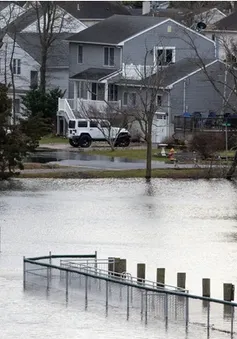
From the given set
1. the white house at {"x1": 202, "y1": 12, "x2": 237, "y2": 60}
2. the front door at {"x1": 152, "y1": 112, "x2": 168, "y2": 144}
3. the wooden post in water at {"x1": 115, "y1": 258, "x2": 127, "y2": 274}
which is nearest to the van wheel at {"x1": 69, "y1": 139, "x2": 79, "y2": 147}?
the front door at {"x1": 152, "y1": 112, "x2": 168, "y2": 144}

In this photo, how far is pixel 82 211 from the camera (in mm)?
51781

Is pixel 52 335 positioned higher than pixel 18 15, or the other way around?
pixel 18 15

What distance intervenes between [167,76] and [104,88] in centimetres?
530

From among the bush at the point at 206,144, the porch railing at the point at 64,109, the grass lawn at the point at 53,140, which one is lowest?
the grass lawn at the point at 53,140

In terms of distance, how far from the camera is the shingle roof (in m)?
89.5

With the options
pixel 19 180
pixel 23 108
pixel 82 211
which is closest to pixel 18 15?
pixel 23 108

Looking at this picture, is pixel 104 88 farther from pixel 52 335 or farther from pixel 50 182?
pixel 52 335

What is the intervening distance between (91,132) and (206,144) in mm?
10746

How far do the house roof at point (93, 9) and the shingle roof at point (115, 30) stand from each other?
95.1ft

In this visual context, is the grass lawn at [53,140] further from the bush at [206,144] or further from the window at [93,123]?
the bush at [206,144]

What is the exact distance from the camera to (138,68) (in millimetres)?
83500

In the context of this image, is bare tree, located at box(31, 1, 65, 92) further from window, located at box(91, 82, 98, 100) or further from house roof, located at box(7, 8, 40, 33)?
window, located at box(91, 82, 98, 100)

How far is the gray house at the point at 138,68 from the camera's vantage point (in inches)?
3246

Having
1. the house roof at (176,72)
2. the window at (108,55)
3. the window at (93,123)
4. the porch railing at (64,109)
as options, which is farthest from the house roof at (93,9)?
the window at (93,123)
